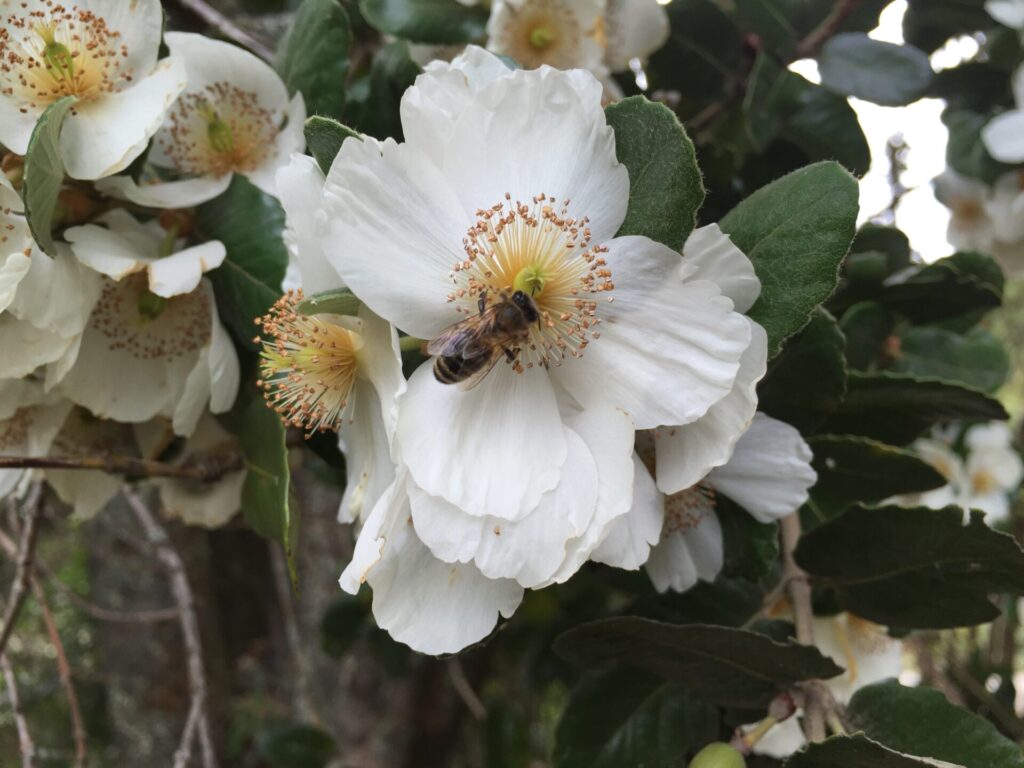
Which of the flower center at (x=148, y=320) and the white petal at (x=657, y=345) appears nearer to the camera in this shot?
the white petal at (x=657, y=345)

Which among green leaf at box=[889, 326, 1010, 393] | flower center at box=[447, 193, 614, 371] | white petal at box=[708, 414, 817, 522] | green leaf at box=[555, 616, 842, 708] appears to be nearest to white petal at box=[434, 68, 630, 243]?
flower center at box=[447, 193, 614, 371]

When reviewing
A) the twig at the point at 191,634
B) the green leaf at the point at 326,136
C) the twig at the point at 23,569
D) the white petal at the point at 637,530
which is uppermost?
the green leaf at the point at 326,136

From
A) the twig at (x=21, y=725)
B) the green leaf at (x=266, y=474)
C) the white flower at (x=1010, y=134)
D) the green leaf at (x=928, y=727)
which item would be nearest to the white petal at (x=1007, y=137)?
the white flower at (x=1010, y=134)

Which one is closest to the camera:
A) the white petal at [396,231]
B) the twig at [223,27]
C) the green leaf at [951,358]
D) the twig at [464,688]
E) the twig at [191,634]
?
the white petal at [396,231]

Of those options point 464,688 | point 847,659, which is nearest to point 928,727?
point 847,659

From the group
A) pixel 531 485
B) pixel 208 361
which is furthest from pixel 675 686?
pixel 208 361

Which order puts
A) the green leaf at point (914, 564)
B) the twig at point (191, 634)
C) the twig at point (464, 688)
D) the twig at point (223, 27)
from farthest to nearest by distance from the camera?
the twig at point (464, 688), the twig at point (191, 634), the twig at point (223, 27), the green leaf at point (914, 564)

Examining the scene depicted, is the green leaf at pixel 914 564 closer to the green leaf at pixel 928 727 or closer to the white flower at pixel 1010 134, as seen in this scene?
the green leaf at pixel 928 727

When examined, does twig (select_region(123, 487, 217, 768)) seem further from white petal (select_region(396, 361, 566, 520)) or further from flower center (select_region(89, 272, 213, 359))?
white petal (select_region(396, 361, 566, 520))
